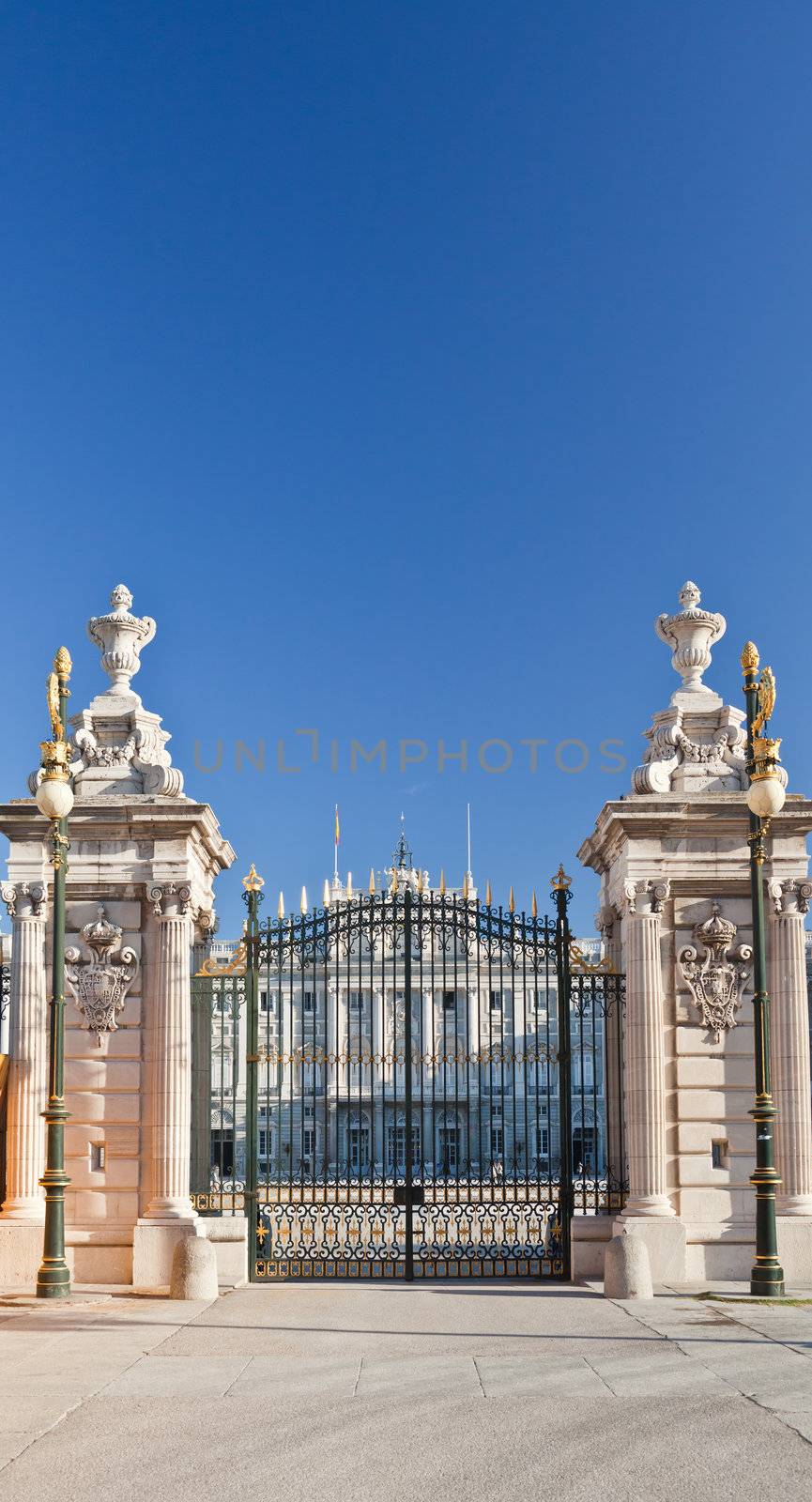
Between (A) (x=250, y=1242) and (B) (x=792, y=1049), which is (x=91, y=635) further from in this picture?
(B) (x=792, y=1049)

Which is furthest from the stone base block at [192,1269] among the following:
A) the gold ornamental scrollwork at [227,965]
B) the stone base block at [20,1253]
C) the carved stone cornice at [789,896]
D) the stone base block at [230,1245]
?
the carved stone cornice at [789,896]

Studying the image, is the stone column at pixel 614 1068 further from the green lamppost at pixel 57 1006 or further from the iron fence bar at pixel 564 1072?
the green lamppost at pixel 57 1006

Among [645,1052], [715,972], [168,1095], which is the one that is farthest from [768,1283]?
[168,1095]

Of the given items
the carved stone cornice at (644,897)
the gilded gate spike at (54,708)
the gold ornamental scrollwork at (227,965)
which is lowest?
the gold ornamental scrollwork at (227,965)

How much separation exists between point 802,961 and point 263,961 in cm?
670

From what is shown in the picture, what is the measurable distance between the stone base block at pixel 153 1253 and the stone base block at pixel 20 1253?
3.72 feet

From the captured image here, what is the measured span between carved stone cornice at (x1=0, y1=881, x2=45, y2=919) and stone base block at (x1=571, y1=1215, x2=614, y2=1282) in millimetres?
7525

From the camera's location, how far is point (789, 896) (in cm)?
1981

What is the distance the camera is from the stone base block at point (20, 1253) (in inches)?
733

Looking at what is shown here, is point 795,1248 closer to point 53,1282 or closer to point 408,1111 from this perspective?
point 408,1111

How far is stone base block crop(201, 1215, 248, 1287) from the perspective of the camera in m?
19.2

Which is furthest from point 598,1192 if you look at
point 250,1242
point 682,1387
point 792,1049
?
point 682,1387

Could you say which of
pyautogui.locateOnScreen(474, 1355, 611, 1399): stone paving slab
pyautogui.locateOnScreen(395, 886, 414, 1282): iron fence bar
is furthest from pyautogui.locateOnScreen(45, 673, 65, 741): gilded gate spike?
pyautogui.locateOnScreen(474, 1355, 611, 1399): stone paving slab

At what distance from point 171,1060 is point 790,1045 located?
24.6ft
